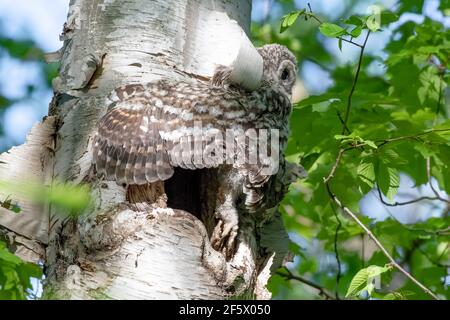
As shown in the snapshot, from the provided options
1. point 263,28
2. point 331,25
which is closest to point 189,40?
point 331,25

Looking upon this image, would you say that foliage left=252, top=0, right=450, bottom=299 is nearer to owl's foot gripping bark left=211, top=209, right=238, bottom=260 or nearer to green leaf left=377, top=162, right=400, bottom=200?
green leaf left=377, top=162, right=400, bottom=200

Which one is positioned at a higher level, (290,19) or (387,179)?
(290,19)

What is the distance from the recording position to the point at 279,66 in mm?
3754

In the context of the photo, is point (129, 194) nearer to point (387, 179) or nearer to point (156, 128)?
point (156, 128)

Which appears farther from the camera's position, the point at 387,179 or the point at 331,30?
the point at 387,179

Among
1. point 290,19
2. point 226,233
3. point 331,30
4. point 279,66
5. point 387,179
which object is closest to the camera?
point 226,233

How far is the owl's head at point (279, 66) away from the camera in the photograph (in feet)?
12.1

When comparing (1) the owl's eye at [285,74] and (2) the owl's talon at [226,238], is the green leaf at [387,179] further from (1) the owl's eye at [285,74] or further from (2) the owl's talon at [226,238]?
(2) the owl's talon at [226,238]

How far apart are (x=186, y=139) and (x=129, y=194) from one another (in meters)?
0.32

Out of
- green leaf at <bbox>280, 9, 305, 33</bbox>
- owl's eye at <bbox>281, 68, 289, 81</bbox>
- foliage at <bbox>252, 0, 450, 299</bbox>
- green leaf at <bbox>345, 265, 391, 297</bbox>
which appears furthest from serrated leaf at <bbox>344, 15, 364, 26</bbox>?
green leaf at <bbox>345, 265, 391, 297</bbox>

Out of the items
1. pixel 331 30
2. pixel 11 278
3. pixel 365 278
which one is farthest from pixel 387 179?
pixel 11 278

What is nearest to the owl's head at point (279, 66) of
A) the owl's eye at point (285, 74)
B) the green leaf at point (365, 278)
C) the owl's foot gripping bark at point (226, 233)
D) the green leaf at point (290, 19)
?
the owl's eye at point (285, 74)

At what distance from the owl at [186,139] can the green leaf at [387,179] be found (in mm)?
679

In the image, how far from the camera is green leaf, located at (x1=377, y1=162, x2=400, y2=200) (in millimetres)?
3555
